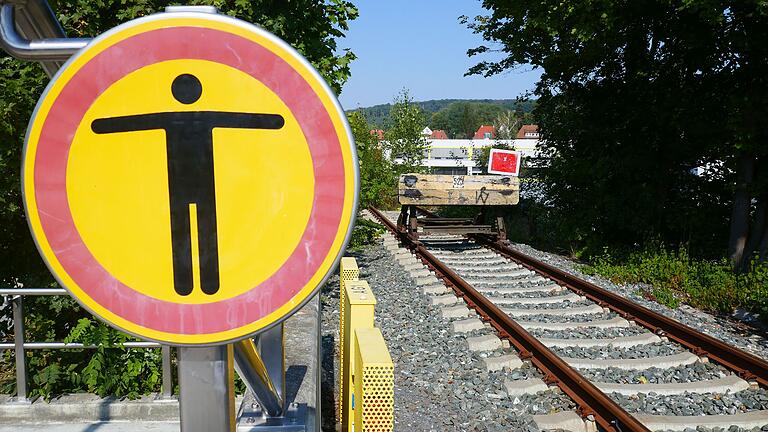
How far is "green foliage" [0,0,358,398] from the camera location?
12.3 feet

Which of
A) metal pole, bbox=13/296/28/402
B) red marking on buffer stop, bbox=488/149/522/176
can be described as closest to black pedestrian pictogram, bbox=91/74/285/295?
metal pole, bbox=13/296/28/402

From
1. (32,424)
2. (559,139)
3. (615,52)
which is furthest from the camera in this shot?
(559,139)

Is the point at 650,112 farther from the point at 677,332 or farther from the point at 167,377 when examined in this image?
the point at 167,377

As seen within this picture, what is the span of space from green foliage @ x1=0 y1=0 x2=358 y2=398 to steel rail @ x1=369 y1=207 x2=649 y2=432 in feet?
11.1

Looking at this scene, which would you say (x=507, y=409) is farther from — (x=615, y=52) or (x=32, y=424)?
(x=615, y=52)

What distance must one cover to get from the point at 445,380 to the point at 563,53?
10.8m

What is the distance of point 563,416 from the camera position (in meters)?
4.83

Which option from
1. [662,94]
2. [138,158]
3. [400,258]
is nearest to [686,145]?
[662,94]

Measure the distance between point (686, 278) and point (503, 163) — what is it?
293 inches

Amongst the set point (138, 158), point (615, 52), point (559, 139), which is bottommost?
point (138, 158)

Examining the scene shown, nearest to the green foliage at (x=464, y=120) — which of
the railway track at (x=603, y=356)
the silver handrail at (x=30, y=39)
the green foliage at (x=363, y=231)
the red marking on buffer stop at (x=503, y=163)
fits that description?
the red marking on buffer stop at (x=503, y=163)

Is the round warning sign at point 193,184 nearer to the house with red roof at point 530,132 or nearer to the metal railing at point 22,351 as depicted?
the metal railing at point 22,351

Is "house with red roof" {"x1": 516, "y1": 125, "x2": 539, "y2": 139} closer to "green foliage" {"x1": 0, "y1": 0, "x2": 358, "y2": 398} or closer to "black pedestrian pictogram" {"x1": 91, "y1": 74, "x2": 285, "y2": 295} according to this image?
"green foliage" {"x1": 0, "y1": 0, "x2": 358, "y2": 398}

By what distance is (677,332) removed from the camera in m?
6.88
